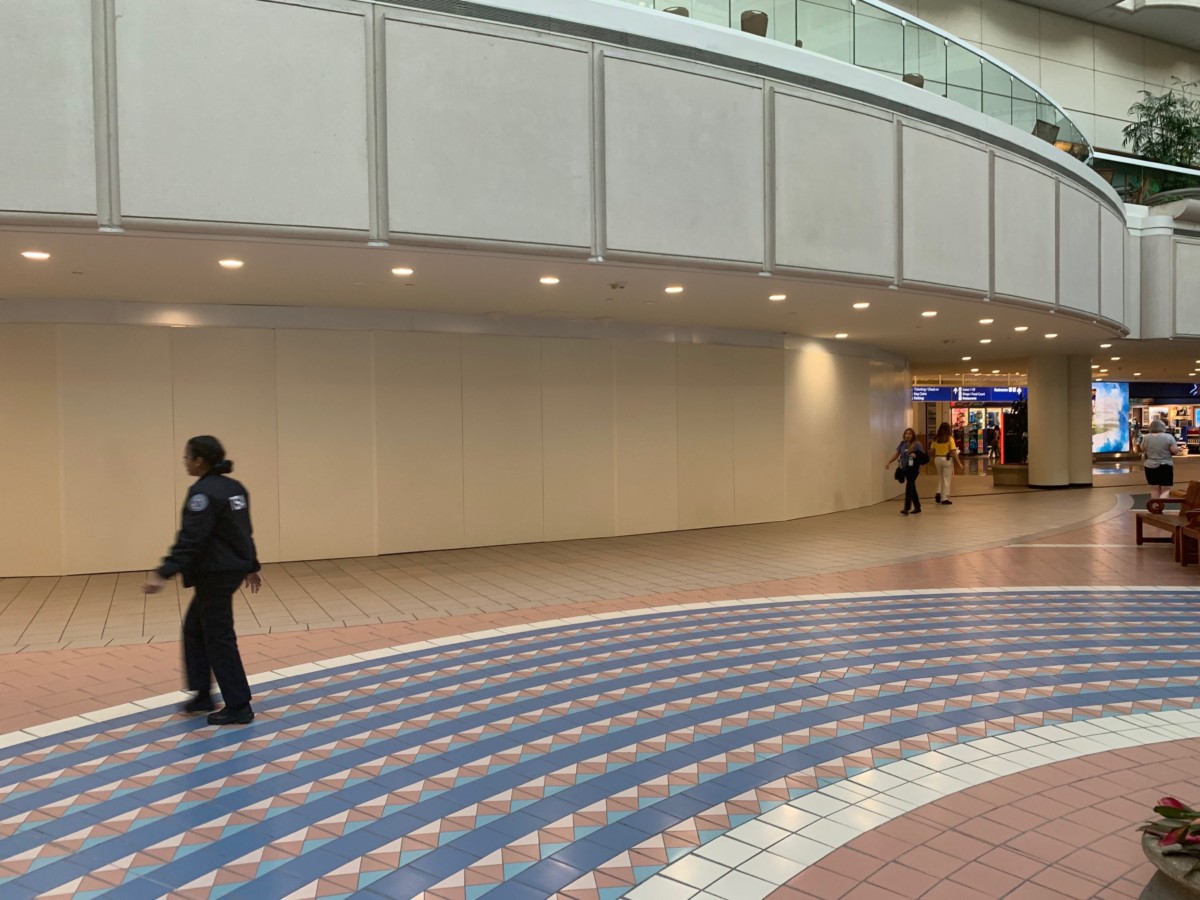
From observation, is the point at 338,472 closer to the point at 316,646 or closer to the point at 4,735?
the point at 316,646

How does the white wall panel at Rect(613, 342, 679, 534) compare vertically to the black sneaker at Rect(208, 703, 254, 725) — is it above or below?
above

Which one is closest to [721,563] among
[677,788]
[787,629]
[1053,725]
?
[787,629]

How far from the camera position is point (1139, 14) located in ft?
87.2

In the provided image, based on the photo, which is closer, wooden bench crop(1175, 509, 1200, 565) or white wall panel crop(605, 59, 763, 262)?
white wall panel crop(605, 59, 763, 262)

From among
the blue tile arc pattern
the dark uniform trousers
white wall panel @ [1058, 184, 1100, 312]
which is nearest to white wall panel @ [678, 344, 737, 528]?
white wall panel @ [1058, 184, 1100, 312]

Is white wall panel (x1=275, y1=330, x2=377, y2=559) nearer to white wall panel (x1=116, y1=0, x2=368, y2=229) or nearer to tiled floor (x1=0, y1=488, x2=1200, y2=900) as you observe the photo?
tiled floor (x1=0, y1=488, x2=1200, y2=900)

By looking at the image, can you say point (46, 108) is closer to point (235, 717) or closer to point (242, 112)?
point (242, 112)

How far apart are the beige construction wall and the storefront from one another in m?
21.2

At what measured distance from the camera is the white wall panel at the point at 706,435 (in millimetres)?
14883

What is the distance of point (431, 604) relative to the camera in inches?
359

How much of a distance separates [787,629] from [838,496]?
10.5 meters

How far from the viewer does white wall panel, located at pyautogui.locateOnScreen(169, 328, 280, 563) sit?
11320 mm

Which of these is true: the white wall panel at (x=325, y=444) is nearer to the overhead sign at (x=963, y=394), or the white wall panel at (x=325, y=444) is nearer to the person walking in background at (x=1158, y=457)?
the person walking in background at (x=1158, y=457)

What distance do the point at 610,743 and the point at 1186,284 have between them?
19.5 meters
